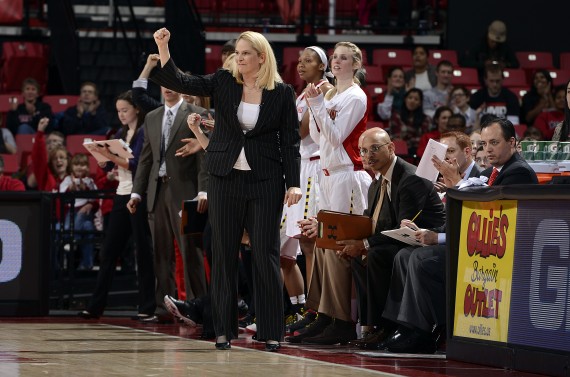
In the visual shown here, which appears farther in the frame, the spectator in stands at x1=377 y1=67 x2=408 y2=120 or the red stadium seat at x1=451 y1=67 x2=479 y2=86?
the red stadium seat at x1=451 y1=67 x2=479 y2=86

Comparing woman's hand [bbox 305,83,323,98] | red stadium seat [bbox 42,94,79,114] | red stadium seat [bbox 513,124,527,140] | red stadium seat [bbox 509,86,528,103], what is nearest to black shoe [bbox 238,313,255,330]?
woman's hand [bbox 305,83,323,98]

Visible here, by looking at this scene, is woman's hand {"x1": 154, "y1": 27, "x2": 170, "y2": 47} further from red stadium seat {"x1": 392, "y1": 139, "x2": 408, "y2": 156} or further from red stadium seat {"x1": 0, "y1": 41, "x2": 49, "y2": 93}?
red stadium seat {"x1": 0, "y1": 41, "x2": 49, "y2": 93}

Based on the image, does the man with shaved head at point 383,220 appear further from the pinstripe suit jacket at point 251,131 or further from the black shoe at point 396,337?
the pinstripe suit jacket at point 251,131

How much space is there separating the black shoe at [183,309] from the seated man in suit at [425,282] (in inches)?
62.5

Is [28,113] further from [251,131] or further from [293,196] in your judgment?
[293,196]

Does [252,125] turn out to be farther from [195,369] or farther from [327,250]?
[195,369]

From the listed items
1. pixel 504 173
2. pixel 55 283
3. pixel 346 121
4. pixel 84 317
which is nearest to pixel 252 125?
pixel 346 121

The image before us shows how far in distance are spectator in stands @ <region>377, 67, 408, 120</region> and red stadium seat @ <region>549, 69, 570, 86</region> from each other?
9.25 ft

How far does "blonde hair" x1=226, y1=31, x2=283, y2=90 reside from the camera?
775 centimetres

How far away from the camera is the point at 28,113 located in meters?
15.6

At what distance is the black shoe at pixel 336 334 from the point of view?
8453 mm

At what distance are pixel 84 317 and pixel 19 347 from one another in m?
2.82

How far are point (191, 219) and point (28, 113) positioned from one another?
22.6 ft

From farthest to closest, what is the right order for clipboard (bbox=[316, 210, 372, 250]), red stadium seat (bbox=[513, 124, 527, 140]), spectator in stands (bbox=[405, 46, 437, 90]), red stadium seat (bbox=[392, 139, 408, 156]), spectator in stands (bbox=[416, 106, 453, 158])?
spectator in stands (bbox=[405, 46, 437, 90]) < red stadium seat (bbox=[513, 124, 527, 140]) < red stadium seat (bbox=[392, 139, 408, 156]) < spectator in stands (bbox=[416, 106, 453, 158]) < clipboard (bbox=[316, 210, 372, 250])
